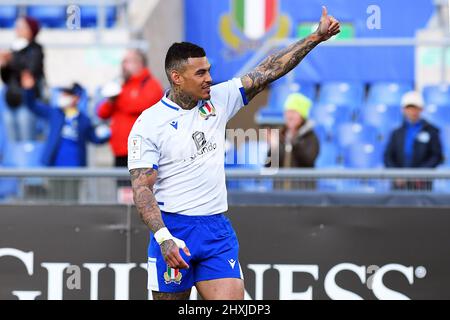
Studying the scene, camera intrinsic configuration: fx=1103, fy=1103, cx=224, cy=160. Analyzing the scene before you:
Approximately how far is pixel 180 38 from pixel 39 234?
24.6ft

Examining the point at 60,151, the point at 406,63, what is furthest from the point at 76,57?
the point at 406,63

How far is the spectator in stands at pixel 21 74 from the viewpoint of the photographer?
490 inches

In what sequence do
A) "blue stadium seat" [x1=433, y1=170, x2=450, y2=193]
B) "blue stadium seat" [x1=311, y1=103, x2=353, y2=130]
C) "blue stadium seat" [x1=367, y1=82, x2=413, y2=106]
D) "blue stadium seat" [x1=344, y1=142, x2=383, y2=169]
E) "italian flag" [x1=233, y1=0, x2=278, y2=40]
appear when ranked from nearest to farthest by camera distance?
"blue stadium seat" [x1=433, y1=170, x2=450, y2=193] → "blue stadium seat" [x1=344, y1=142, x2=383, y2=169] → "blue stadium seat" [x1=311, y1=103, x2=353, y2=130] → "blue stadium seat" [x1=367, y1=82, x2=413, y2=106] → "italian flag" [x1=233, y1=0, x2=278, y2=40]

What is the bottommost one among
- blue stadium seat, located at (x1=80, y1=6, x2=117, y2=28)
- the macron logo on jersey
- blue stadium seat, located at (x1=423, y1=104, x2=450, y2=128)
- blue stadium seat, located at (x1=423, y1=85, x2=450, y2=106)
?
the macron logo on jersey

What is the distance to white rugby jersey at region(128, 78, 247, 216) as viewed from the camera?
7316mm

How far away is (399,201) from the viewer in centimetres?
953

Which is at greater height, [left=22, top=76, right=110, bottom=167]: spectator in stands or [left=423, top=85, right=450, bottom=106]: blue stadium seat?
[left=423, top=85, right=450, bottom=106]: blue stadium seat

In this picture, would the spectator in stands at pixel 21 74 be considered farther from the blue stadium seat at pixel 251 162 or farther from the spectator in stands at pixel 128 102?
the blue stadium seat at pixel 251 162

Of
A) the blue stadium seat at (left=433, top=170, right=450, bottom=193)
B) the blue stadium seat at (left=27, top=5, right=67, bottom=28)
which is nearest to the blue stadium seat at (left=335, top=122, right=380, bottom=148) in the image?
the blue stadium seat at (left=433, top=170, right=450, bottom=193)

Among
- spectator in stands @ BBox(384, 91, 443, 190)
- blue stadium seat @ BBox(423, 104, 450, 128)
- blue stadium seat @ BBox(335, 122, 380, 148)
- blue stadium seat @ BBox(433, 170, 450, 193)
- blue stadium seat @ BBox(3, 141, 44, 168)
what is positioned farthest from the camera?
blue stadium seat @ BBox(423, 104, 450, 128)

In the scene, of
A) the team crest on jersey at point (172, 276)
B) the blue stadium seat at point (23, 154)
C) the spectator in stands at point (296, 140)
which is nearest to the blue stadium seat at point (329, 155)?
the spectator in stands at point (296, 140)

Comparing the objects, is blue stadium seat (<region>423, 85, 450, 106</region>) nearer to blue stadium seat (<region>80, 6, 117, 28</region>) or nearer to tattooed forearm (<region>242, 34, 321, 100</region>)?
blue stadium seat (<region>80, 6, 117, 28</region>)

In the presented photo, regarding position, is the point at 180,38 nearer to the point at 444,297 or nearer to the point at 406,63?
the point at 406,63

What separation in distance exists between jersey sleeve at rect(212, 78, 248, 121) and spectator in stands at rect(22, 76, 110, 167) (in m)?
4.04
